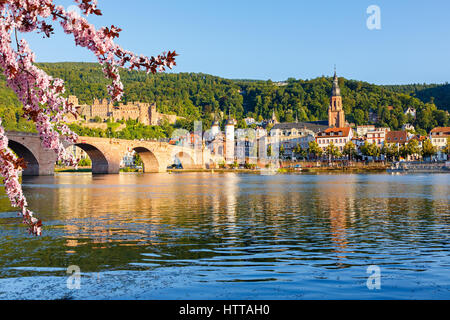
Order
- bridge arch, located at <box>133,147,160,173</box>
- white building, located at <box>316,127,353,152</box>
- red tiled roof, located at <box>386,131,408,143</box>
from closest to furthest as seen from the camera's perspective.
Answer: bridge arch, located at <box>133,147,160,173</box> < red tiled roof, located at <box>386,131,408,143</box> < white building, located at <box>316,127,353,152</box>

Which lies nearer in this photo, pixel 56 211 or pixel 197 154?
pixel 56 211

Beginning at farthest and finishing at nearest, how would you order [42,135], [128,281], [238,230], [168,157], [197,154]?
[197,154]
[168,157]
[238,230]
[128,281]
[42,135]

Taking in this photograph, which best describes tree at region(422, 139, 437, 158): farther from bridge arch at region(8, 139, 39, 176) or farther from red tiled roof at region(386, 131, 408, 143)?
bridge arch at region(8, 139, 39, 176)

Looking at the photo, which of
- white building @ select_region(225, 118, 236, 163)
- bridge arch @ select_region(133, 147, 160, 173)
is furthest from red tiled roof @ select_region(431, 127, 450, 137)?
bridge arch @ select_region(133, 147, 160, 173)

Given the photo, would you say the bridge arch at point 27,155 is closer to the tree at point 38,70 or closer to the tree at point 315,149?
the tree at point 38,70

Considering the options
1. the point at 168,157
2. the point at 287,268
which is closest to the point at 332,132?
the point at 168,157

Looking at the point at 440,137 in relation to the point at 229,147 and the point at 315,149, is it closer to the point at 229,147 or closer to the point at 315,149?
the point at 315,149

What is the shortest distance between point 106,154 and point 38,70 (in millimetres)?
100836

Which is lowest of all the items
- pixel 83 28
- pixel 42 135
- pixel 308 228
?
pixel 308 228

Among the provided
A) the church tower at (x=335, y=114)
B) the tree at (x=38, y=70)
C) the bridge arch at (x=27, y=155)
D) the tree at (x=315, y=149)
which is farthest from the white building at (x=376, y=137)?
the tree at (x=38, y=70)

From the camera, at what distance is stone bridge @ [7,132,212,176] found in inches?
3359

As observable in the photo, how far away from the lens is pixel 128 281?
11.4m

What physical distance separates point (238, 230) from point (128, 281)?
31.6 feet
